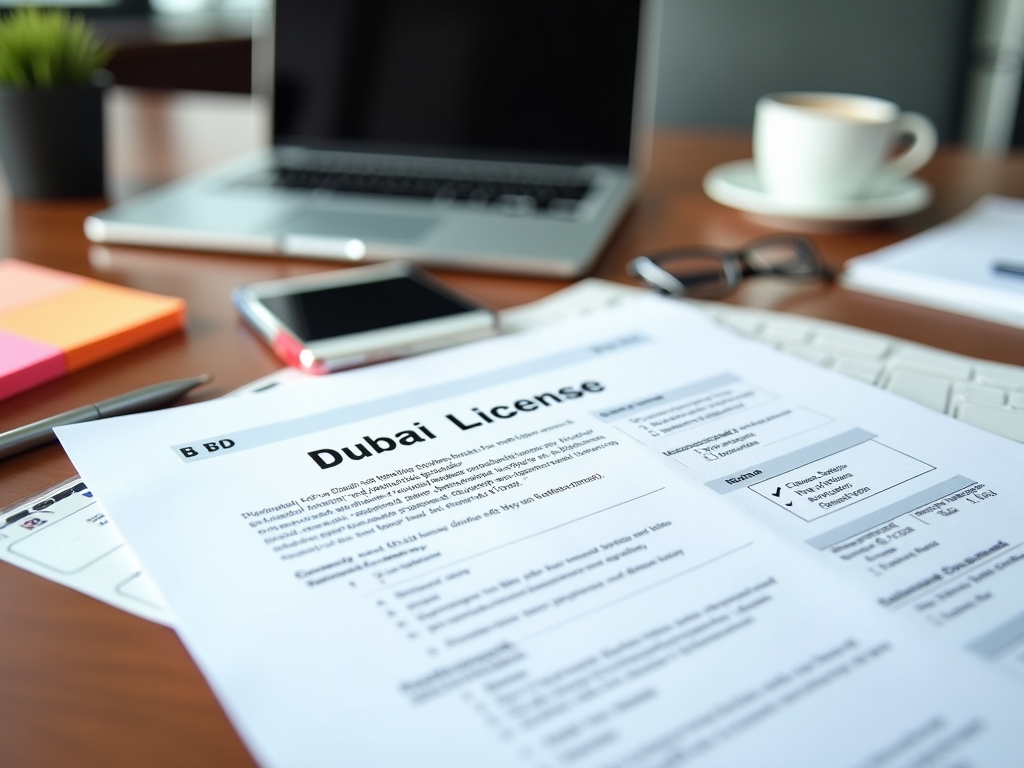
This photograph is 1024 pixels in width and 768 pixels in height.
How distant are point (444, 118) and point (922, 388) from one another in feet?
1.90

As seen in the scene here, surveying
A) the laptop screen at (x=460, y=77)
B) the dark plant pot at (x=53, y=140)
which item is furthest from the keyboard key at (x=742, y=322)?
the dark plant pot at (x=53, y=140)

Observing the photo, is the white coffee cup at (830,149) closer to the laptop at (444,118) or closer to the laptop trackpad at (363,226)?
the laptop at (444,118)

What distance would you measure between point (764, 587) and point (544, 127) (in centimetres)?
67

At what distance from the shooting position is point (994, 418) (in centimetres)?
50

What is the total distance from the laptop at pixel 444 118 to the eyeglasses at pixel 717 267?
0.29ft

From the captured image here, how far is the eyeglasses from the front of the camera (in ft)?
2.29

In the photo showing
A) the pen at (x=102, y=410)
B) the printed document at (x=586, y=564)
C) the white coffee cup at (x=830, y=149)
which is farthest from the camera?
the white coffee cup at (x=830, y=149)

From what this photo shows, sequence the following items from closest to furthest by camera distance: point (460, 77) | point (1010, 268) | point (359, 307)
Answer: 1. point (359, 307)
2. point (1010, 268)
3. point (460, 77)

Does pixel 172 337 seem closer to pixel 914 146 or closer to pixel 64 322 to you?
pixel 64 322

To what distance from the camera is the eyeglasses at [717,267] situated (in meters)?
0.70

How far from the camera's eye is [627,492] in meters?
0.41

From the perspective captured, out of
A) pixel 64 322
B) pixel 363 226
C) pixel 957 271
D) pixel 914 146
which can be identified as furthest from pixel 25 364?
pixel 914 146

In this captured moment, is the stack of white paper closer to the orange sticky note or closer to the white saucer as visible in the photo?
the white saucer

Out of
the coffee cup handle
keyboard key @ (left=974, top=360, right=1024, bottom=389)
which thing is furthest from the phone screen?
the coffee cup handle
